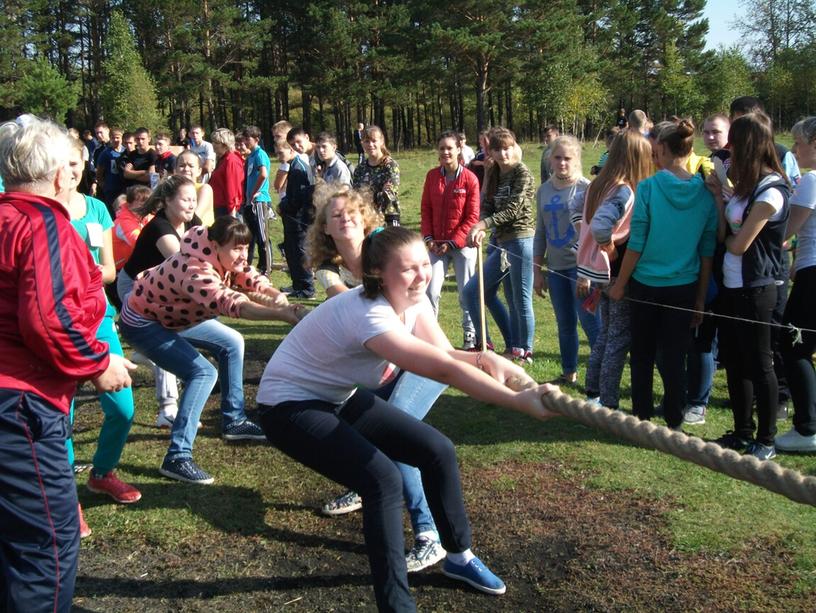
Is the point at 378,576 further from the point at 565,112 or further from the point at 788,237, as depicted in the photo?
the point at 565,112

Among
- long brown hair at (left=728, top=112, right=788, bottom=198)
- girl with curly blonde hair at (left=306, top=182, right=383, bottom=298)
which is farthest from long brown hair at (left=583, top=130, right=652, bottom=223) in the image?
girl with curly blonde hair at (left=306, top=182, right=383, bottom=298)

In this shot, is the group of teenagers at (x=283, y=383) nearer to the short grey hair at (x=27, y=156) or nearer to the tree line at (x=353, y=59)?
the short grey hair at (x=27, y=156)

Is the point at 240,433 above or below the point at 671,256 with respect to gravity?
below

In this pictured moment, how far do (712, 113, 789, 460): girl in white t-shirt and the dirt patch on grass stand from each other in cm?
106

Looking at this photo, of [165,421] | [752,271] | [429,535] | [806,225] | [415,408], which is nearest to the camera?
[429,535]

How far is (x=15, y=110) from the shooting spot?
147ft

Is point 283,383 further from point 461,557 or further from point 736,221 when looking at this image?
point 736,221

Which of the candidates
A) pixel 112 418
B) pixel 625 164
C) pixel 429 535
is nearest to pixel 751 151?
pixel 625 164

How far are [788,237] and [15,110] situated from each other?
157 ft

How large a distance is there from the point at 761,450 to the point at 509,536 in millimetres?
1893

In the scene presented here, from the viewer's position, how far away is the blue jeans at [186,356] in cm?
492

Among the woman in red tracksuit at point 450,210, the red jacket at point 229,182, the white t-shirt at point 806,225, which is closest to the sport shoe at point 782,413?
the white t-shirt at point 806,225

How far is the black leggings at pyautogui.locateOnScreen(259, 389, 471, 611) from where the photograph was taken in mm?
3131

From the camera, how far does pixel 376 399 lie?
11.7 ft
